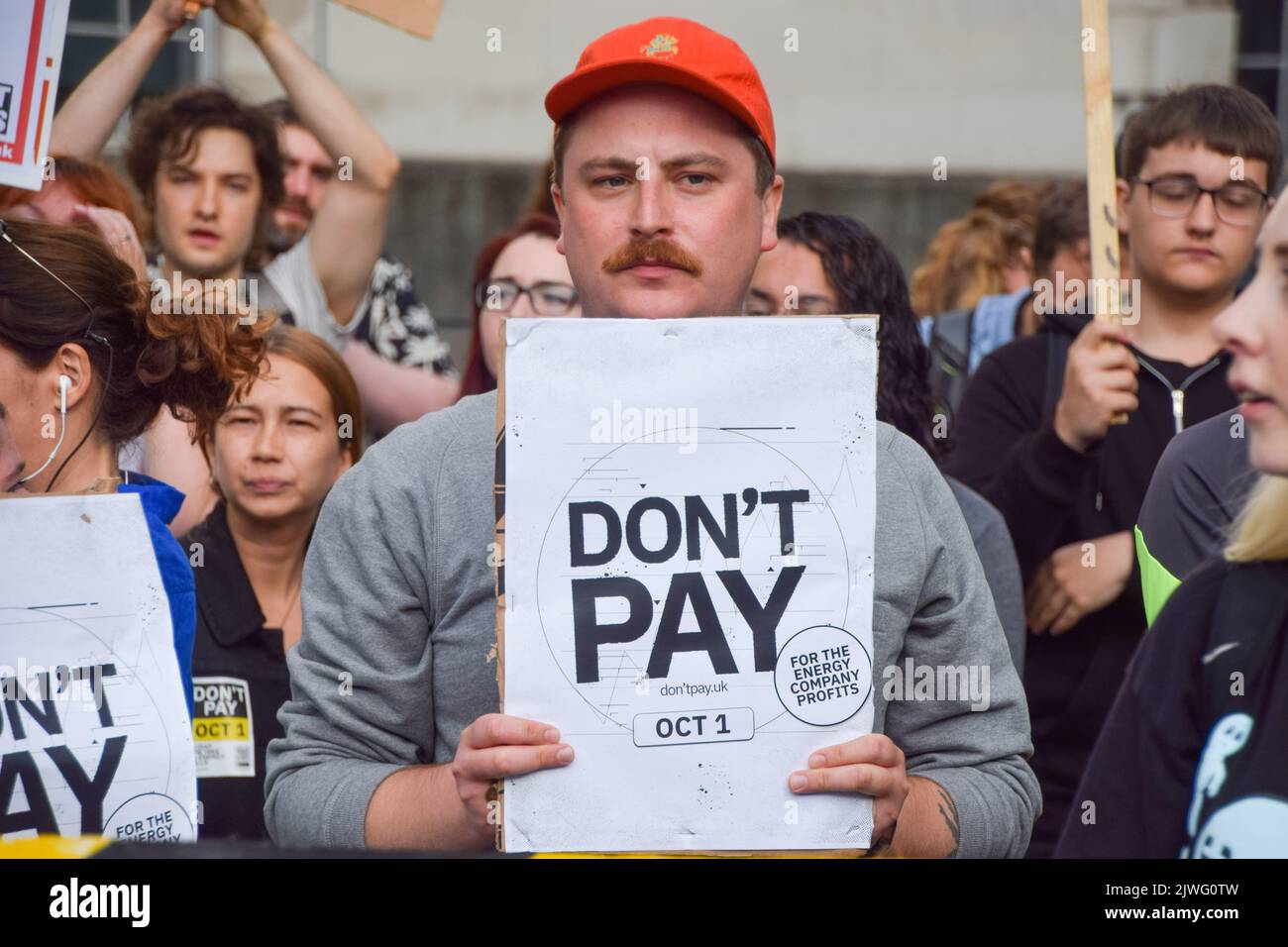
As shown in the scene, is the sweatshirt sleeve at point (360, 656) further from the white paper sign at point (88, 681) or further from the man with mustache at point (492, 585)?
the white paper sign at point (88, 681)

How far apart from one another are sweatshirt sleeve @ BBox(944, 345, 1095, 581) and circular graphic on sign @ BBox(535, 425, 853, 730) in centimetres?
135

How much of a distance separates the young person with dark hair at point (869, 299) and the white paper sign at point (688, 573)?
1.34m

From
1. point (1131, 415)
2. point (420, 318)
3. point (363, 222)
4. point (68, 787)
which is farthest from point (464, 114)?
point (68, 787)

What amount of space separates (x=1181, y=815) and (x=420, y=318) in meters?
3.06

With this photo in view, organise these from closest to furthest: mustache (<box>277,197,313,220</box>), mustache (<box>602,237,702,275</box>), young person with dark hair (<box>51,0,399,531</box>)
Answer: mustache (<box>602,237,702,275</box>) → young person with dark hair (<box>51,0,399,531</box>) → mustache (<box>277,197,313,220</box>)

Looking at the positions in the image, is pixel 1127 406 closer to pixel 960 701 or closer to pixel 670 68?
pixel 960 701

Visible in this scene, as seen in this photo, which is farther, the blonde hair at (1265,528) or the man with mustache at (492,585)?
the man with mustache at (492,585)

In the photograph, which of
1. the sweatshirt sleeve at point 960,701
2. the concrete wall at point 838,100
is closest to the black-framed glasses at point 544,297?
the sweatshirt sleeve at point 960,701

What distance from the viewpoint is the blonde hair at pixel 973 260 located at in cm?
511

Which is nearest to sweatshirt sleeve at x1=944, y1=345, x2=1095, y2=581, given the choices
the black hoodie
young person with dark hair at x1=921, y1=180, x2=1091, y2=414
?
the black hoodie

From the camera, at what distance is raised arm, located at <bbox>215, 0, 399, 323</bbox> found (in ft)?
11.3

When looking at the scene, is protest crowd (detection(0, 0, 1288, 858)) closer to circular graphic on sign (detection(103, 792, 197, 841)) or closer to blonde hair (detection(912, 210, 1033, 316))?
circular graphic on sign (detection(103, 792, 197, 841))

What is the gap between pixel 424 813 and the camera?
1.91 meters
